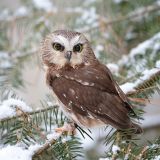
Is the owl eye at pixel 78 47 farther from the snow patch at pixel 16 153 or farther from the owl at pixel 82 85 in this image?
the snow patch at pixel 16 153

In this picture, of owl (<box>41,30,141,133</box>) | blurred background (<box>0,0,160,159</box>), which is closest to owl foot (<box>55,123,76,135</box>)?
owl (<box>41,30,141,133</box>)

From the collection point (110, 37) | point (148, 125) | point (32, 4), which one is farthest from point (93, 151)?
point (32, 4)

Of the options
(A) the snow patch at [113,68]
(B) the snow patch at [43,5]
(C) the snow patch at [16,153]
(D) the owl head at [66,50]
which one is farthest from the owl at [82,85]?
(B) the snow patch at [43,5]

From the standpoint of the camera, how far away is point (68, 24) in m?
3.47

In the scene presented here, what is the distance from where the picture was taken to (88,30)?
10.9ft

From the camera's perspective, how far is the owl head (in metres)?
2.74

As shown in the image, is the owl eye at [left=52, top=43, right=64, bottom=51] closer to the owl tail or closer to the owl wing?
the owl wing

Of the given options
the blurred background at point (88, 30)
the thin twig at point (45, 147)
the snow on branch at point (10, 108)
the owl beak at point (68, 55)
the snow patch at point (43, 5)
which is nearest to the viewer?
the thin twig at point (45, 147)

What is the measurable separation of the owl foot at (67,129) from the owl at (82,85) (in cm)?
6

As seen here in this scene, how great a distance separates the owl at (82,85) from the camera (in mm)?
2385

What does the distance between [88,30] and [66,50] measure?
2.01ft

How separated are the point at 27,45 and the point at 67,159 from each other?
1.42m

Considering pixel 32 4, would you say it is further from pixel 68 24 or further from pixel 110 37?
A: pixel 110 37

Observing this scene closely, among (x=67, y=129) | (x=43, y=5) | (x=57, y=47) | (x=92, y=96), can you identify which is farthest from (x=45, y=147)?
(x=43, y=5)
